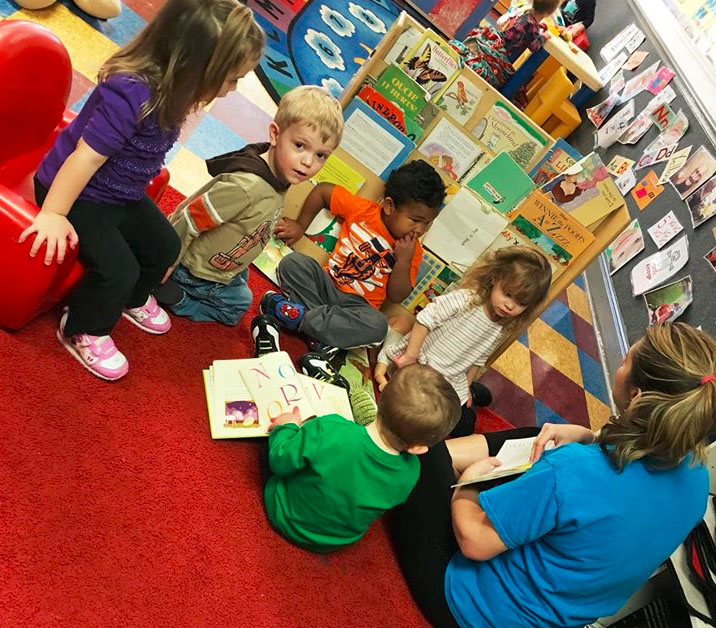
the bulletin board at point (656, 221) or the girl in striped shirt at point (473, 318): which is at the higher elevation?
the bulletin board at point (656, 221)

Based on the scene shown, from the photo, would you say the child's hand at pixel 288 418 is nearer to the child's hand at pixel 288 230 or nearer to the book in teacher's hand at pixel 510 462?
the book in teacher's hand at pixel 510 462

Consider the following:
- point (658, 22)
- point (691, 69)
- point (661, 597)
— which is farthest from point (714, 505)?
point (658, 22)

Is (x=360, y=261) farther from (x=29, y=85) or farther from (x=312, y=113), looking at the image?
(x=29, y=85)

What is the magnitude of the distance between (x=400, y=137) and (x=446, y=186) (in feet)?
0.86

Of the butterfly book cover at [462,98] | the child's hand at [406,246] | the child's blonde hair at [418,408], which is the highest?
the butterfly book cover at [462,98]

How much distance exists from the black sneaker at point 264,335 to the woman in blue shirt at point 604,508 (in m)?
0.85

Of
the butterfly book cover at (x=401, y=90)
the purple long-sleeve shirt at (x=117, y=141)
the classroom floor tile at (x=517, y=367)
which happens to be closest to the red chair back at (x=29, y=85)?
the purple long-sleeve shirt at (x=117, y=141)

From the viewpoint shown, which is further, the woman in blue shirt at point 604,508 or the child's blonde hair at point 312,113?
the child's blonde hair at point 312,113

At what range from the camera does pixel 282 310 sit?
7.55ft

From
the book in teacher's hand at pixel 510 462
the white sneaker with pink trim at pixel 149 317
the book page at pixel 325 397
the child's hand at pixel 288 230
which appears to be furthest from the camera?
the child's hand at pixel 288 230

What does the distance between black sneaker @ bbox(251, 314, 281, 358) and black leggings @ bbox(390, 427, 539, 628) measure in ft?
2.18

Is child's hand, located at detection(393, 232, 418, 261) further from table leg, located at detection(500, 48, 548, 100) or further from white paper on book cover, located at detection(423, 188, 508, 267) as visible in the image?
table leg, located at detection(500, 48, 548, 100)

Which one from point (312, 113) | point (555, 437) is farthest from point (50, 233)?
point (555, 437)

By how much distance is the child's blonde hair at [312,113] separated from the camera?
73.0 inches
